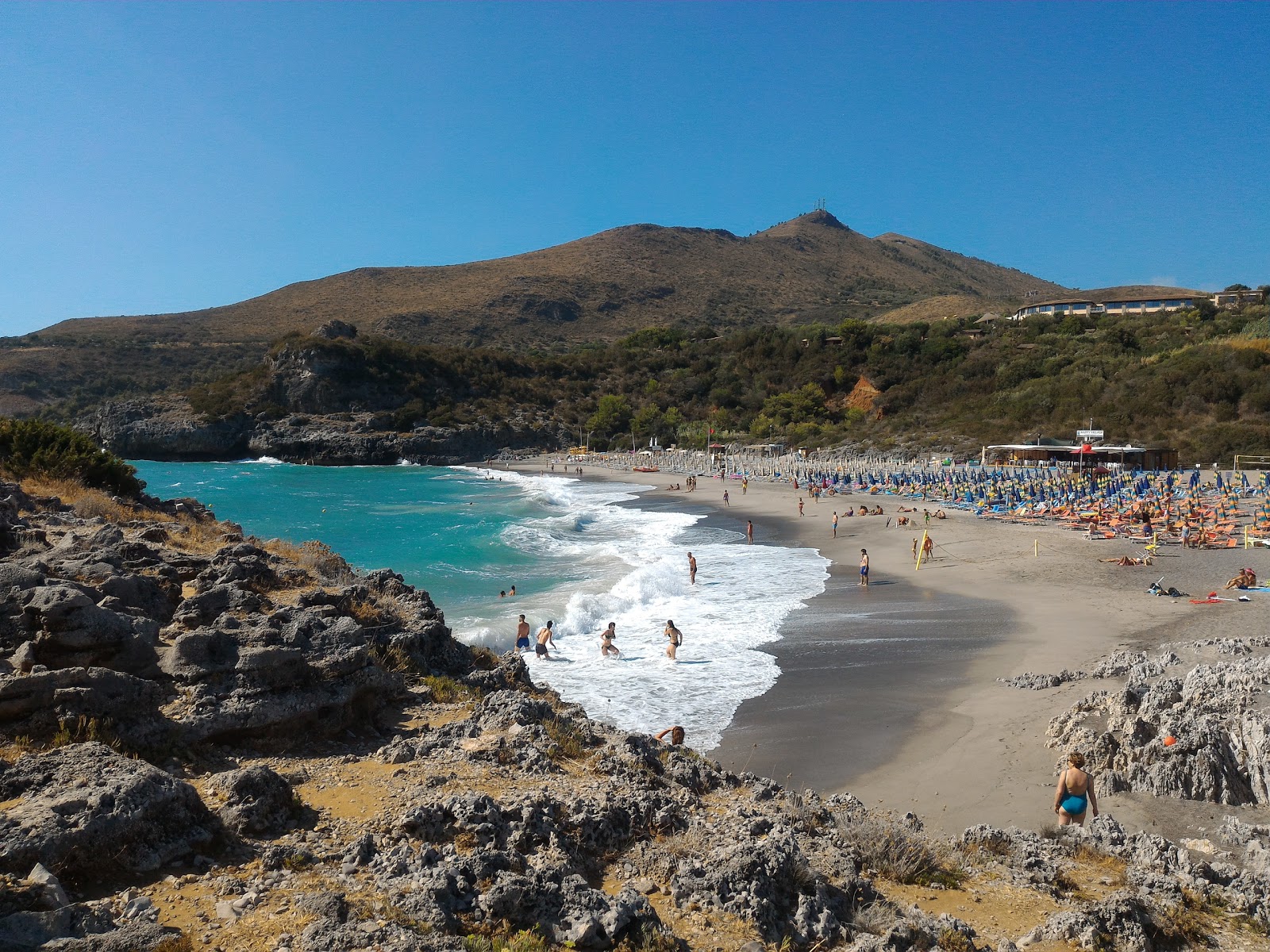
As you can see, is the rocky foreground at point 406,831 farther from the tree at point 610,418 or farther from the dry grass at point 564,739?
the tree at point 610,418

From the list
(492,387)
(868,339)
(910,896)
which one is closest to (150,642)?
(910,896)

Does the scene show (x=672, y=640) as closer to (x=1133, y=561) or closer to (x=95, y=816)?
(x=95, y=816)

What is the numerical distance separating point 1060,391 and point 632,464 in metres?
33.3

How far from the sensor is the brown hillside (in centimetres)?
12362

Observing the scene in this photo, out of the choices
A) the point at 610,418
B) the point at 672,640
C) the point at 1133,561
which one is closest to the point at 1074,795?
the point at 672,640

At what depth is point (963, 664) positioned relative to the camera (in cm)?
1273

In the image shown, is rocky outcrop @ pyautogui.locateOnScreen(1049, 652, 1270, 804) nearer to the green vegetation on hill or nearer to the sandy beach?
the sandy beach

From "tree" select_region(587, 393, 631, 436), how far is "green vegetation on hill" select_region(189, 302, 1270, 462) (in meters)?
0.19

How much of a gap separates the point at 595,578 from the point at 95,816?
59.7 feet

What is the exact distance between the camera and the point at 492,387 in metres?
92.5

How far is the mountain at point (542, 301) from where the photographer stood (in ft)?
351

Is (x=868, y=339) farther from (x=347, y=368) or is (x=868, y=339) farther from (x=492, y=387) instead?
(x=347, y=368)

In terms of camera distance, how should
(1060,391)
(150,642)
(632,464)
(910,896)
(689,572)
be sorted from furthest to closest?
(632,464)
(1060,391)
(689,572)
(150,642)
(910,896)

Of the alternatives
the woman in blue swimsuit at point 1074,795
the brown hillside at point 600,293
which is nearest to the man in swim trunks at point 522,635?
the woman in blue swimsuit at point 1074,795
